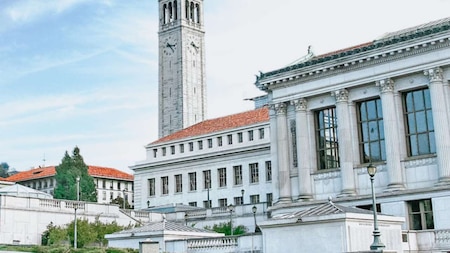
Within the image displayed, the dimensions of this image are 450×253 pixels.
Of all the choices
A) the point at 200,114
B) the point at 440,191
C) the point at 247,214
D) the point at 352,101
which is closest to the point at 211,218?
the point at 247,214

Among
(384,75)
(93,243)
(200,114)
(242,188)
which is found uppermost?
(200,114)

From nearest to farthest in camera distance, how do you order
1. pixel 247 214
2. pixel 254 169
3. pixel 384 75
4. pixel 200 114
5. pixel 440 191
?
pixel 440 191 → pixel 384 75 → pixel 247 214 → pixel 254 169 → pixel 200 114

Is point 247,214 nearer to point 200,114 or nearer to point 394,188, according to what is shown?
point 394,188

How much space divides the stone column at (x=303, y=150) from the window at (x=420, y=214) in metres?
8.36

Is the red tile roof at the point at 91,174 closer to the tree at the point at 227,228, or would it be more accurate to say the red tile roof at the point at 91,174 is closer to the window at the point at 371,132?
the tree at the point at 227,228

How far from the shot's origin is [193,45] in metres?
138

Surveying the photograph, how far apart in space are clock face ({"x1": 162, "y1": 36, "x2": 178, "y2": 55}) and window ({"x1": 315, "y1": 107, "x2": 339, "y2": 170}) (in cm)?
8533

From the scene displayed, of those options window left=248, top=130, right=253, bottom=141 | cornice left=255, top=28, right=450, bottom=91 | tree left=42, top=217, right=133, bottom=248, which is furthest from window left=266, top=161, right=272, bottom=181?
tree left=42, top=217, right=133, bottom=248

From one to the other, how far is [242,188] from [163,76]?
59.0m

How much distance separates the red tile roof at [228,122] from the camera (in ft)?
273

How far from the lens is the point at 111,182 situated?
135375mm

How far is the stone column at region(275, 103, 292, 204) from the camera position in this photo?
52.7 meters

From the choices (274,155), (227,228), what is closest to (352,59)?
(274,155)

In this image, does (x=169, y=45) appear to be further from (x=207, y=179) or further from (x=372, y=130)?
(x=372, y=130)
